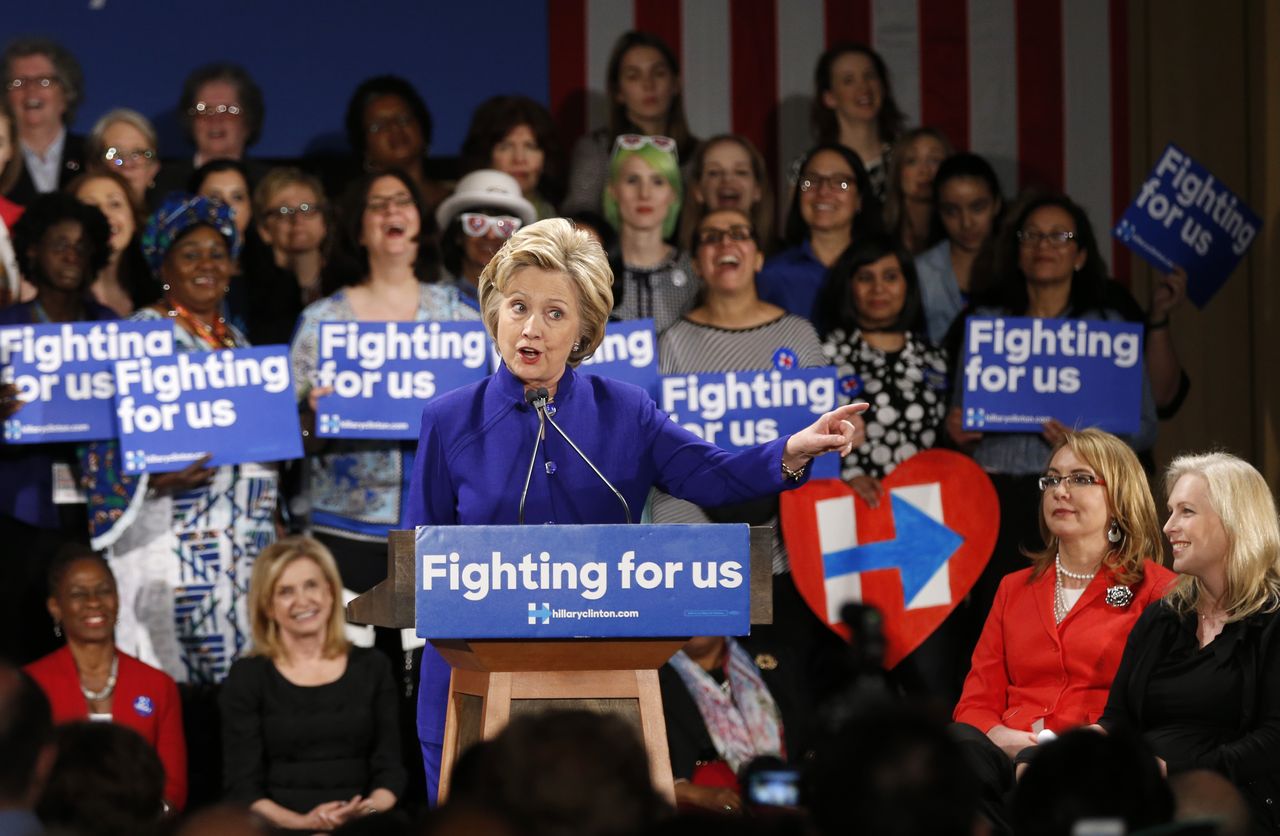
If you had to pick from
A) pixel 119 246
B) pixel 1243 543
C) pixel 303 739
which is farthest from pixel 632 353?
pixel 1243 543

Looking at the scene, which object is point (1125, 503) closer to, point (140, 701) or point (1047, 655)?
point (1047, 655)

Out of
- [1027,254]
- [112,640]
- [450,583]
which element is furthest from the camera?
[1027,254]

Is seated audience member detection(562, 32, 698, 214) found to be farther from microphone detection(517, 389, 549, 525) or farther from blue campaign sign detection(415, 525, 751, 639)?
blue campaign sign detection(415, 525, 751, 639)

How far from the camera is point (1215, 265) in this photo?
20.5ft

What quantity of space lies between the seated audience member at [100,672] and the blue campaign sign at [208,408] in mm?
395

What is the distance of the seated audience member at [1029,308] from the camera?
5.73 metres

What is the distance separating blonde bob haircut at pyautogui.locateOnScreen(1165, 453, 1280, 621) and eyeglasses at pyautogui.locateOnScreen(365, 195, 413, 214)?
2846mm

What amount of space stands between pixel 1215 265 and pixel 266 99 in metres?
3.87

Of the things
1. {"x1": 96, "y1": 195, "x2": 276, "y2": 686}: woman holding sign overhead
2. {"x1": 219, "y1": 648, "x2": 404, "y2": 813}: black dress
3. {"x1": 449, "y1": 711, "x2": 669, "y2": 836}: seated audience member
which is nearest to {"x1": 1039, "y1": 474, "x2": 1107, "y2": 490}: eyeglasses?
{"x1": 219, "y1": 648, "x2": 404, "y2": 813}: black dress

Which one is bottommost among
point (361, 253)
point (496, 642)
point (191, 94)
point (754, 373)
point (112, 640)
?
point (112, 640)

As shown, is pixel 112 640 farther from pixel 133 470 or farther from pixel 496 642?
pixel 496 642

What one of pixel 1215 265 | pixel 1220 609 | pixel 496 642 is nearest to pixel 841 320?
pixel 1215 265

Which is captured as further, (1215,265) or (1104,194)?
(1104,194)

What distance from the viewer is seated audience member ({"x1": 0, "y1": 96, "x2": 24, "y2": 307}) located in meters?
5.91
